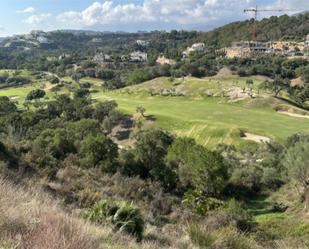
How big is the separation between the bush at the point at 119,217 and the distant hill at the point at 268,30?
13807cm

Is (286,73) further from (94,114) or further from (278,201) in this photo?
(278,201)

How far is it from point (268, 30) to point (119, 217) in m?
154

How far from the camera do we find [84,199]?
1205cm

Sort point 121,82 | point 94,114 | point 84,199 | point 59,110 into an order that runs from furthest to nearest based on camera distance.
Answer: point 121,82, point 59,110, point 94,114, point 84,199

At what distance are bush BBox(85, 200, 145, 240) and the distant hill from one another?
13807 cm

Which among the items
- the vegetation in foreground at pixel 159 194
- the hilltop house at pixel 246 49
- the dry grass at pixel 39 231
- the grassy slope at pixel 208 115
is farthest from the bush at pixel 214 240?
the hilltop house at pixel 246 49

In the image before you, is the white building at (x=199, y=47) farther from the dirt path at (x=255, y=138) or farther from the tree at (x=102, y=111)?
the dirt path at (x=255, y=138)

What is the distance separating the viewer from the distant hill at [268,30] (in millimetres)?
142375

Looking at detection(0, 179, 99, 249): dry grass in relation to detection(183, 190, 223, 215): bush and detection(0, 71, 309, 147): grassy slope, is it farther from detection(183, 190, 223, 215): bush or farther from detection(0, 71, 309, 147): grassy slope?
detection(0, 71, 309, 147): grassy slope

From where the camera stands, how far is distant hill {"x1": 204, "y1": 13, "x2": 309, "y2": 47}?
142 meters

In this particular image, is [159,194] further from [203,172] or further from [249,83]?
[249,83]

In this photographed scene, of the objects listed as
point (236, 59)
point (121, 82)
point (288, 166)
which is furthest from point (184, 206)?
point (236, 59)

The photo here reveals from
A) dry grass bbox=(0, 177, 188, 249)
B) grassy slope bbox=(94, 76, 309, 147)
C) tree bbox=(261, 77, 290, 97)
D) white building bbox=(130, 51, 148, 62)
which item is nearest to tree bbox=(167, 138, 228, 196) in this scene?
dry grass bbox=(0, 177, 188, 249)

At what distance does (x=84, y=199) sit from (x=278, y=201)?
14.9 meters
